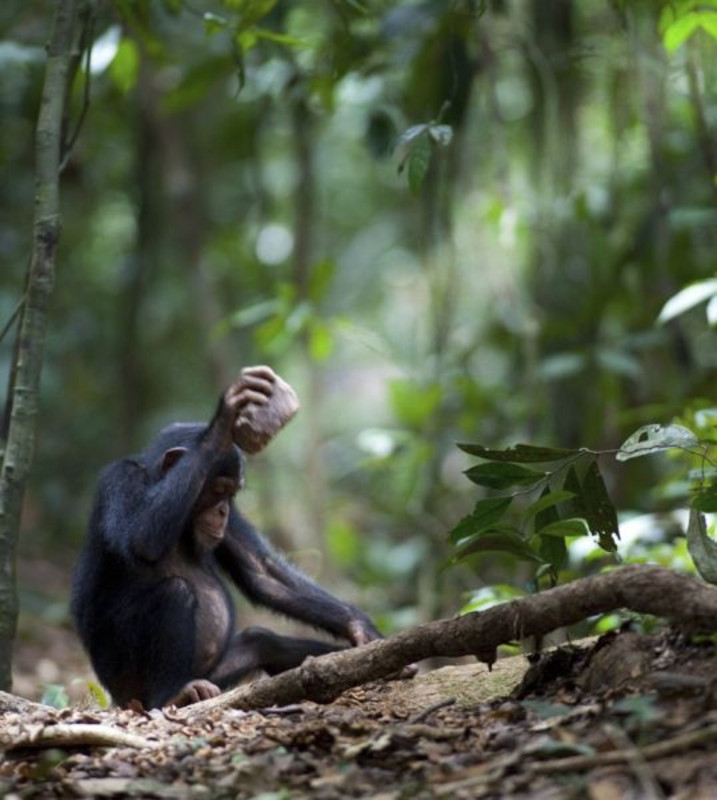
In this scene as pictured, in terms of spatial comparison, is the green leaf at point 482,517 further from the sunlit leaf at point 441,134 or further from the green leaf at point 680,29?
the green leaf at point 680,29

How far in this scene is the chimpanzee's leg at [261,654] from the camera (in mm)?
4910

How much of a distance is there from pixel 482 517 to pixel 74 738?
3.91 ft

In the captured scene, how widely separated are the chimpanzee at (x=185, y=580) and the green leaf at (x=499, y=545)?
1.02 meters

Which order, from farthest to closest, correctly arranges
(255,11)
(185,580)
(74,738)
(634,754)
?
(185,580)
(255,11)
(74,738)
(634,754)

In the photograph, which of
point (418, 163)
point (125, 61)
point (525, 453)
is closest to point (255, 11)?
point (418, 163)

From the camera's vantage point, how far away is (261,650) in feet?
16.3

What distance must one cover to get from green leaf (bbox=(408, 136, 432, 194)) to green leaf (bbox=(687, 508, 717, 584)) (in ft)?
4.32

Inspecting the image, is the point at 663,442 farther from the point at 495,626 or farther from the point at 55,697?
the point at 55,697

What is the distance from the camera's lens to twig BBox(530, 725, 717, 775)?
249 cm

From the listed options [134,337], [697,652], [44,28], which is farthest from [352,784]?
[134,337]

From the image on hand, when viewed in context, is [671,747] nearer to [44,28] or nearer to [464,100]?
[464,100]

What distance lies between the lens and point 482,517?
11.3 ft

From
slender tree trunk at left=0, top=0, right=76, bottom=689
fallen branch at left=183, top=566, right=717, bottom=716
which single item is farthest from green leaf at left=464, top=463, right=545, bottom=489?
slender tree trunk at left=0, top=0, right=76, bottom=689

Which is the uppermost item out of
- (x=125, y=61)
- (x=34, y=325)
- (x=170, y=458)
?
(x=125, y=61)
